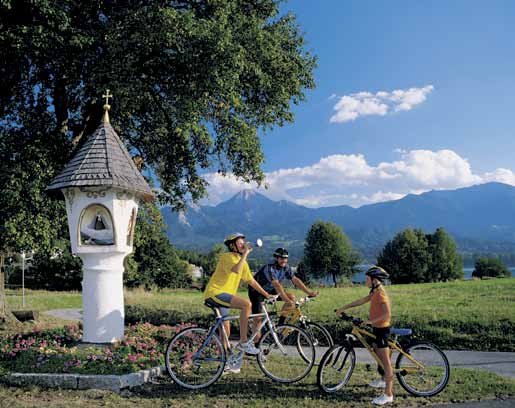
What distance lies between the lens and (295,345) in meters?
8.87

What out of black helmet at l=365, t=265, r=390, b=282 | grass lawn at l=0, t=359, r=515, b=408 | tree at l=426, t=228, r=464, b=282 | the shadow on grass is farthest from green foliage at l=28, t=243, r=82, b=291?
tree at l=426, t=228, r=464, b=282

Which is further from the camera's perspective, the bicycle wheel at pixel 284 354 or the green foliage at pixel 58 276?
the green foliage at pixel 58 276

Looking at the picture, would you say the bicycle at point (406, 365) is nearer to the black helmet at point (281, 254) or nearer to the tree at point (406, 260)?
the black helmet at point (281, 254)

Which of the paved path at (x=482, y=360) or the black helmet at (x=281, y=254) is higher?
the black helmet at (x=281, y=254)

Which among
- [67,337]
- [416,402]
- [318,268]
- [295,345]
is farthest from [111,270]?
[318,268]

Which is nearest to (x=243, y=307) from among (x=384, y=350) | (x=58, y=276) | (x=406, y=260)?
(x=384, y=350)

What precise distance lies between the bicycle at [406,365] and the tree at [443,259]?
7656 centimetres

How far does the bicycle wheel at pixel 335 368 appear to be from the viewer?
7.69m

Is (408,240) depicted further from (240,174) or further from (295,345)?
(295,345)

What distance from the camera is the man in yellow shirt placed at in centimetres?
838

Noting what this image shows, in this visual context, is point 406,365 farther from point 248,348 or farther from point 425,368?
point 248,348

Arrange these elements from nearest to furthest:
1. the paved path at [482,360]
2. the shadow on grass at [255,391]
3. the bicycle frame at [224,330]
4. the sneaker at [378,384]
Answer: the shadow on grass at [255,391]
the sneaker at [378,384]
the bicycle frame at [224,330]
the paved path at [482,360]

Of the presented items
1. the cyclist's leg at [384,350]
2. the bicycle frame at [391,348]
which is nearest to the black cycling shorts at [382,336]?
the cyclist's leg at [384,350]

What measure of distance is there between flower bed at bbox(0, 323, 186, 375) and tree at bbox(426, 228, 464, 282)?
76420 mm
